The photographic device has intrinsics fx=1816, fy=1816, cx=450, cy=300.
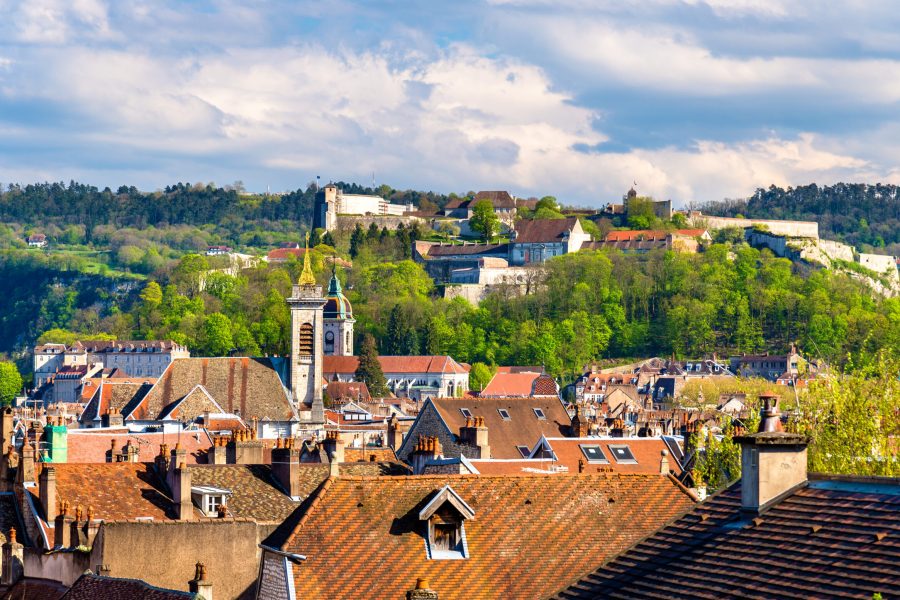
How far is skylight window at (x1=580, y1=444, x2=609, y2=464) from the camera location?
5034 cm

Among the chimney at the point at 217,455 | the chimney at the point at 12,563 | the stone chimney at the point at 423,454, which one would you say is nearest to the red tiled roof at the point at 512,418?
the chimney at the point at 217,455

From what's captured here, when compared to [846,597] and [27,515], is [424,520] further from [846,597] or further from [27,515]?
[27,515]

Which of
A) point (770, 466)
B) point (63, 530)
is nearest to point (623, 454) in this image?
point (63, 530)

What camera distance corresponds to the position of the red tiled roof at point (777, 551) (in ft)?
49.9

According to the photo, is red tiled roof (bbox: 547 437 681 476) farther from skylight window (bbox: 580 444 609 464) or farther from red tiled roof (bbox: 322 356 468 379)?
red tiled roof (bbox: 322 356 468 379)

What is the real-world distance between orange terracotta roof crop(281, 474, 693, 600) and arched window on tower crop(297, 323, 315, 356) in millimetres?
97199

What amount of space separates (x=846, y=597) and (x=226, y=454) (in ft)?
87.9

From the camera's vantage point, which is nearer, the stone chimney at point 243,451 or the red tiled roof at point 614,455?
the stone chimney at point 243,451

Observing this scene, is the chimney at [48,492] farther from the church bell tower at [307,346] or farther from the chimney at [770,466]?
the church bell tower at [307,346]

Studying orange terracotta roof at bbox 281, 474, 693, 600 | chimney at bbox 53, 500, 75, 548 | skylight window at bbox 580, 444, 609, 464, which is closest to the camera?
orange terracotta roof at bbox 281, 474, 693, 600

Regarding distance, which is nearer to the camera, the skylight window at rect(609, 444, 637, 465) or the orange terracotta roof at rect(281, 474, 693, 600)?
the orange terracotta roof at rect(281, 474, 693, 600)

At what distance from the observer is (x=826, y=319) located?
198625mm

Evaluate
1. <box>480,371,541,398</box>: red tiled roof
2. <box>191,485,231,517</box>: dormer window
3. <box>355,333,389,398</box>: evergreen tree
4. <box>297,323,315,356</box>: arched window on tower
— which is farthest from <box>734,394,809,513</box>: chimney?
<box>355,333,389,398</box>: evergreen tree

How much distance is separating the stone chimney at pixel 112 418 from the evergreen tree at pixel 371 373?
243 ft
